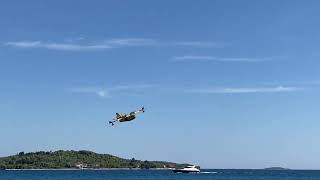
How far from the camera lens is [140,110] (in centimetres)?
2853

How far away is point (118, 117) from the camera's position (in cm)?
2936

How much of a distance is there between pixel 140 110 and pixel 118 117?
4.62ft
